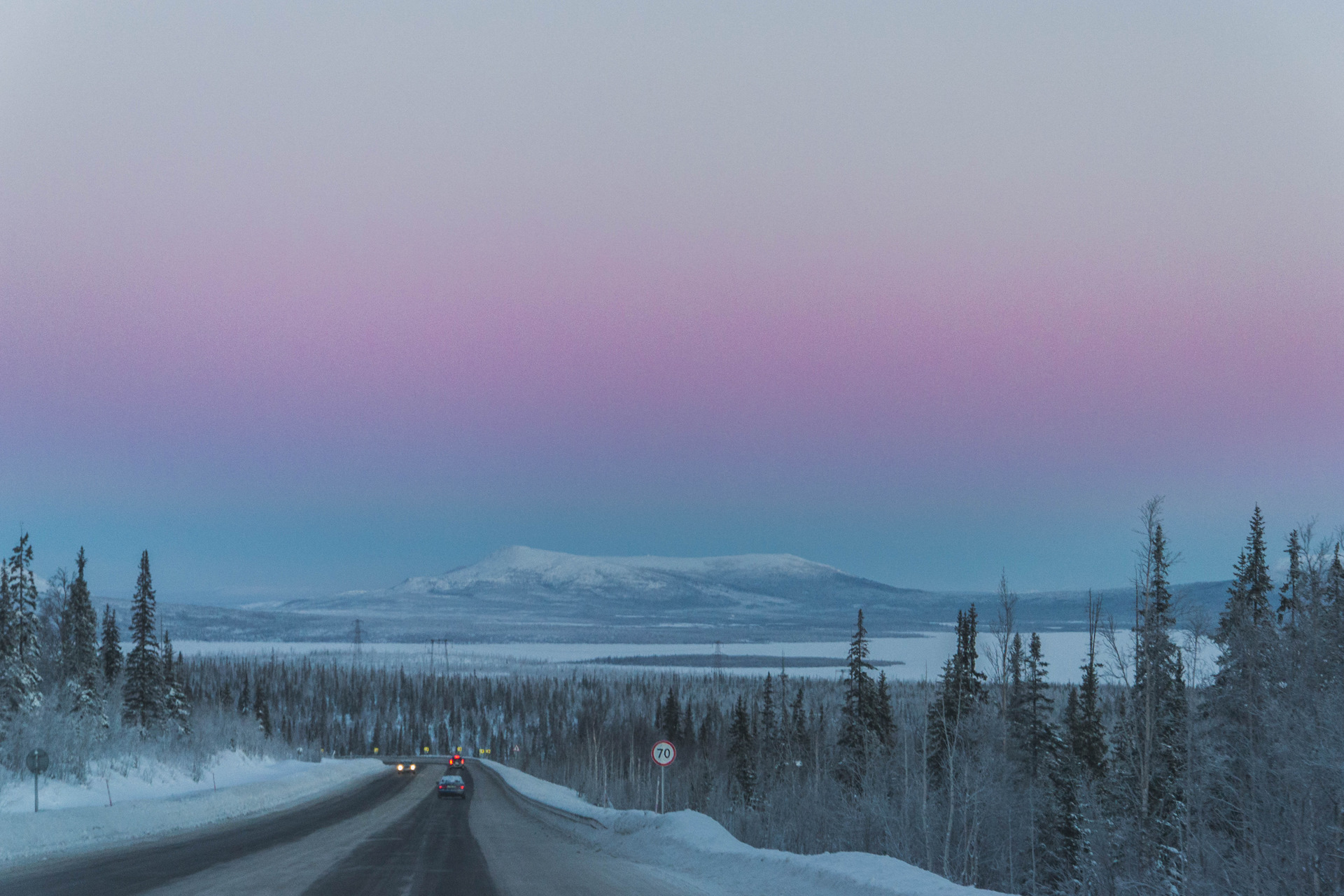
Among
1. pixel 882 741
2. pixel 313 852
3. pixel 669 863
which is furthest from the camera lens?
pixel 882 741

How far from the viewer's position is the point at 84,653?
7094cm

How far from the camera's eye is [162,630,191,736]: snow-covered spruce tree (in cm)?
7719

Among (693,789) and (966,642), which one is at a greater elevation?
(966,642)

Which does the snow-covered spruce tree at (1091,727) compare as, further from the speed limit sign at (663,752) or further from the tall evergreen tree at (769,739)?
the tall evergreen tree at (769,739)

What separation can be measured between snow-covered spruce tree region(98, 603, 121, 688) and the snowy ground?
1047 inches

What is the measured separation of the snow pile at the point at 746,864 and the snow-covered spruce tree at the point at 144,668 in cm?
5362

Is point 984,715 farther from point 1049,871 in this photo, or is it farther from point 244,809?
point 244,809

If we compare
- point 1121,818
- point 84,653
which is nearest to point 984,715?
point 1121,818

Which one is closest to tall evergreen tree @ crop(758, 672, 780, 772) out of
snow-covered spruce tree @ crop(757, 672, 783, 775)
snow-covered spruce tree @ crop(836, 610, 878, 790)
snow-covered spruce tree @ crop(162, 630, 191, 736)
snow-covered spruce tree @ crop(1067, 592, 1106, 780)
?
snow-covered spruce tree @ crop(757, 672, 783, 775)

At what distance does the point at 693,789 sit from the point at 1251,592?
197 feet

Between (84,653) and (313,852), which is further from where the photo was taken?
(84,653)

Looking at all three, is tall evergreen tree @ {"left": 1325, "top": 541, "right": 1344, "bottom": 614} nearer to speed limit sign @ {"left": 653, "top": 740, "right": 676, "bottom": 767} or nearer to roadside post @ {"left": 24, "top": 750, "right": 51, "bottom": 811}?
speed limit sign @ {"left": 653, "top": 740, "right": 676, "bottom": 767}

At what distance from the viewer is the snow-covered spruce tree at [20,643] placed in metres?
51.9

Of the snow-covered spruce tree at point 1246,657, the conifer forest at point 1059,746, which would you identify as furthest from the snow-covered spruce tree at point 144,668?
the snow-covered spruce tree at point 1246,657
